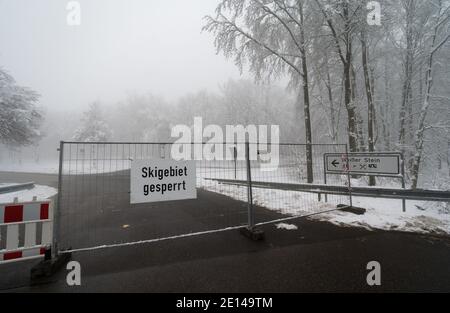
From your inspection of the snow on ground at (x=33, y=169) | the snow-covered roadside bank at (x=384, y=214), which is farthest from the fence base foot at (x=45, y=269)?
the snow on ground at (x=33, y=169)

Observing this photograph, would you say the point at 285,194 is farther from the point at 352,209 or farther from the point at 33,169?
the point at 33,169

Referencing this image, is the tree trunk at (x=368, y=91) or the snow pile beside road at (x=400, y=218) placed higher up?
the tree trunk at (x=368, y=91)

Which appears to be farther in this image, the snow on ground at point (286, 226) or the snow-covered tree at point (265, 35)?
the snow-covered tree at point (265, 35)

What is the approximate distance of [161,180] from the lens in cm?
466

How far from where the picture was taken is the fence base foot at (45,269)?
3391mm

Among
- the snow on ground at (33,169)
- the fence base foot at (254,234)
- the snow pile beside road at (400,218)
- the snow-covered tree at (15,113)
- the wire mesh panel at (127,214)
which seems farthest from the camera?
the snow on ground at (33,169)

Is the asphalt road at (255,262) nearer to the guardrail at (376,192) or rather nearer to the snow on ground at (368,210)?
the snow on ground at (368,210)

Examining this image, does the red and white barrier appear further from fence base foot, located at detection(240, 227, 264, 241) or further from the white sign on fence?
fence base foot, located at detection(240, 227, 264, 241)

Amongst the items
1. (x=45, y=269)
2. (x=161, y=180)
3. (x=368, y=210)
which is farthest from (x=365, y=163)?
(x=45, y=269)

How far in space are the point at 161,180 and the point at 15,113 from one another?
21355 mm

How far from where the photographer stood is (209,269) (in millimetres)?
3598

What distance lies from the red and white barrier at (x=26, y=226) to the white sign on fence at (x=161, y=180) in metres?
1.35

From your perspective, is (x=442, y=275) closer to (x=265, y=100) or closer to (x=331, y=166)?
(x=331, y=166)
